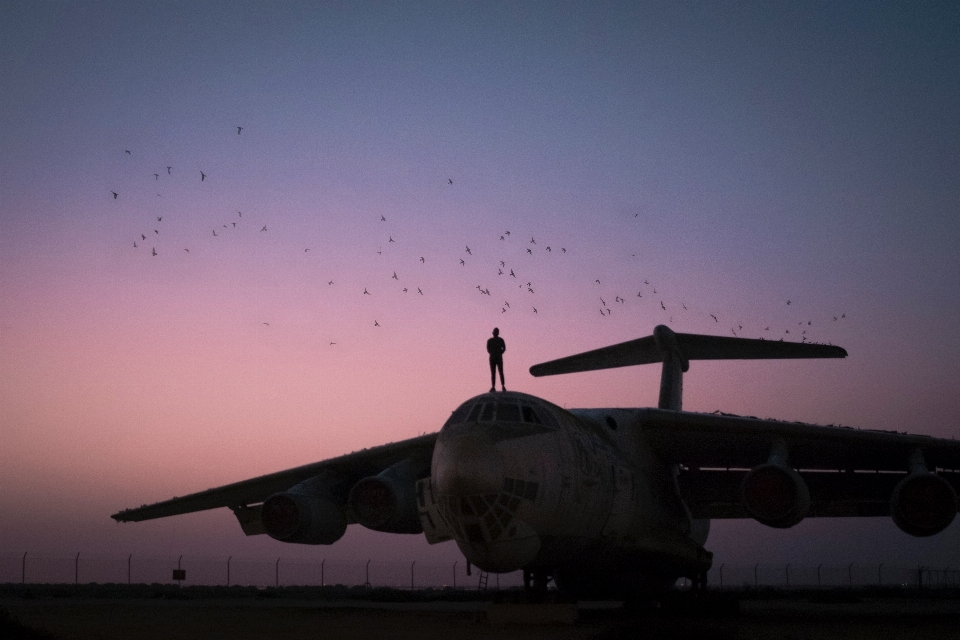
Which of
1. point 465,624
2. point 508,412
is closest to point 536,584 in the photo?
point 465,624

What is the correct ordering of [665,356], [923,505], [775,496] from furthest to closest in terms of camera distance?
[665,356]
[923,505]
[775,496]

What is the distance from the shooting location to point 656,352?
21578mm

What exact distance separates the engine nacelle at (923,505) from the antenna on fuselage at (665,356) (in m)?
5.29

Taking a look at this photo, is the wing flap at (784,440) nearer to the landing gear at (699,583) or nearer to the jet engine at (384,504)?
the landing gear at (699,583)

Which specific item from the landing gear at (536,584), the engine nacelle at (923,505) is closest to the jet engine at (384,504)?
the landing gear at (536,584)

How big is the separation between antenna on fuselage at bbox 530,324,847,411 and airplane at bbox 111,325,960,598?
32mm

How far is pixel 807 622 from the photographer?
15297mm

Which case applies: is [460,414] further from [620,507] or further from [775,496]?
[775,496]

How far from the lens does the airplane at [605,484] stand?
12.2 metres

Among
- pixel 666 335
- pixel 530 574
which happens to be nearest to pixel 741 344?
pixel 666 335

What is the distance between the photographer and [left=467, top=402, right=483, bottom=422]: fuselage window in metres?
12.6

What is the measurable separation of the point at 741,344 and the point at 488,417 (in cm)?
934

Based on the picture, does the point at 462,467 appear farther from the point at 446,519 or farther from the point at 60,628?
the point at 60,628

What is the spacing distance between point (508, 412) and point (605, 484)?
2.23m
